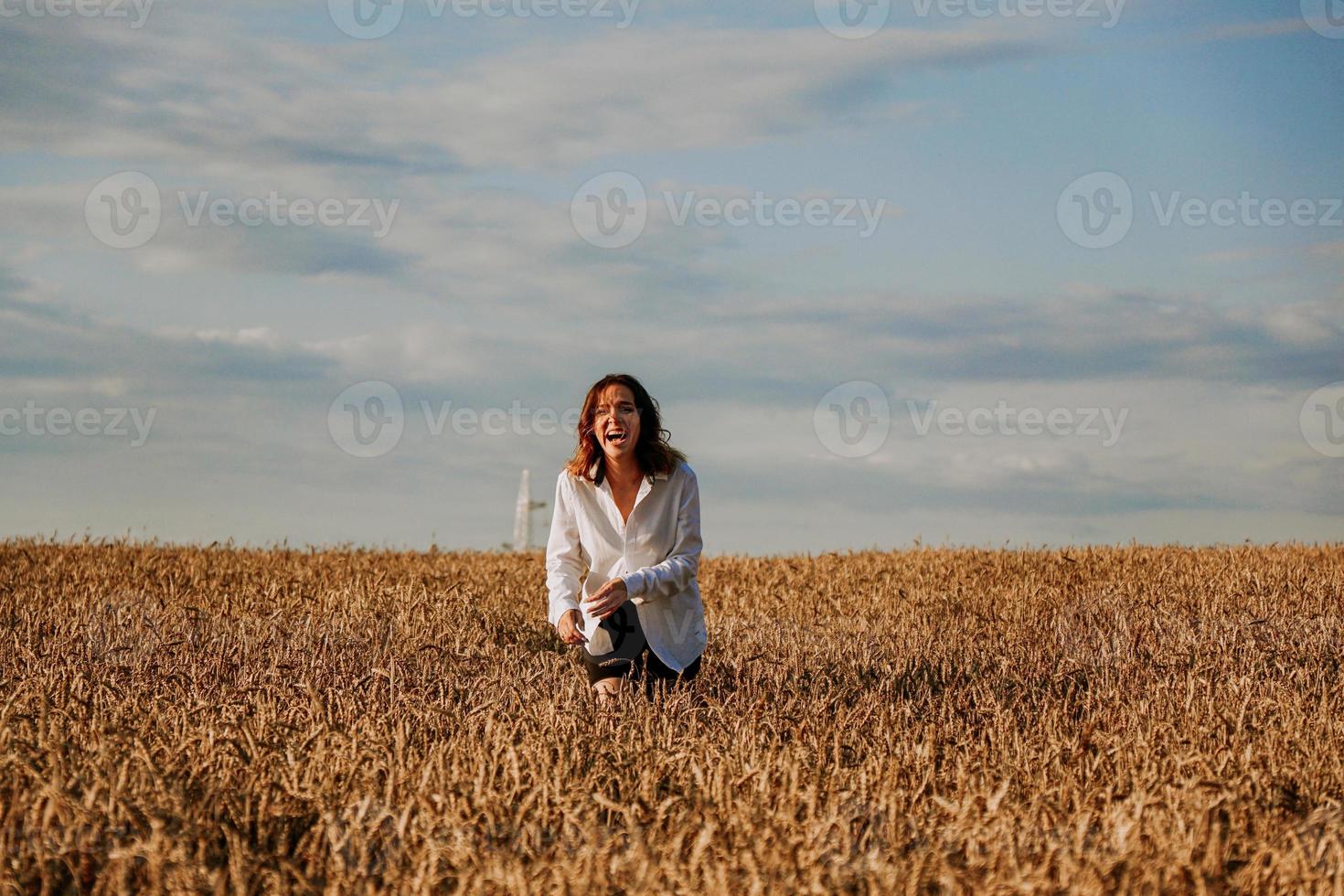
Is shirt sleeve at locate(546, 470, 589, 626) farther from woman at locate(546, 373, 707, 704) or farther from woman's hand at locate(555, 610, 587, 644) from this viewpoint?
woman's hand at locate(555, 610, 587, 644)

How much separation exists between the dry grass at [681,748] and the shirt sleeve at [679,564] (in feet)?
1.76

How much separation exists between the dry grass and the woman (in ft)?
1.15

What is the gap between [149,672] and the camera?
6.65 m

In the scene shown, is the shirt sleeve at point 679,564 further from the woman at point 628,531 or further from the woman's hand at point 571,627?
the woman's hand at point 571,627

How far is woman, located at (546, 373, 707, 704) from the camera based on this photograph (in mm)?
5988

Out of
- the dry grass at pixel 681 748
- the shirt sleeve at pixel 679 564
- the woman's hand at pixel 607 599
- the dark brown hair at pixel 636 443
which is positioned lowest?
the dry grass at pixel 681 748

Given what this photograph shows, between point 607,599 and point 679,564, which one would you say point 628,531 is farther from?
point 607,599

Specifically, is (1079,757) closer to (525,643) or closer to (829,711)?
(829,711)

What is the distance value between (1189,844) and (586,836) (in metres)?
1.49

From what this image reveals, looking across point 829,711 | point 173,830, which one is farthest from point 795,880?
point 829,711

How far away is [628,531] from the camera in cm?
607

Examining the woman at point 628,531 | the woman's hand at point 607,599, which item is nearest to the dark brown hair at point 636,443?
the woman at point 628,531

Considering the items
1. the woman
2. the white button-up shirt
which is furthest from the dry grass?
the white button-up shirt

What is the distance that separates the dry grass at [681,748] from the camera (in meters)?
3.10
